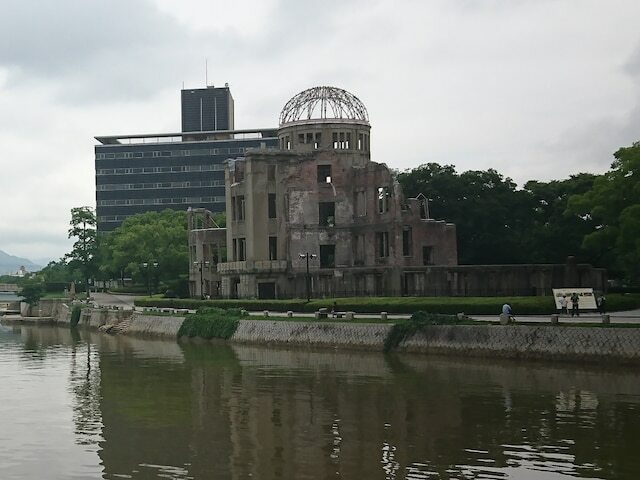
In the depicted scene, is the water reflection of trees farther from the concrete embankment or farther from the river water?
the concrete embankment

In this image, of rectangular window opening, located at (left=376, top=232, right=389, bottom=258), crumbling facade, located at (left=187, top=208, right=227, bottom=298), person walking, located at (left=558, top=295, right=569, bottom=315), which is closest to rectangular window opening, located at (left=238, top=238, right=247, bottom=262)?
crumbling facade, located at (left=187, top=208, right=227, bottom=298)

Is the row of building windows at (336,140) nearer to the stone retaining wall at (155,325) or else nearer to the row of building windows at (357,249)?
the row of building windows at (357,249)

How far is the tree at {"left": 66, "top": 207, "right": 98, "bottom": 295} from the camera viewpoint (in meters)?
129

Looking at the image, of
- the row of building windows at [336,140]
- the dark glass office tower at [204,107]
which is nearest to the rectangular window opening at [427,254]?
the row of building windows at [336,140]

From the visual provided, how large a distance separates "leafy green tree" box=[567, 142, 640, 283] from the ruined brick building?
15836mm

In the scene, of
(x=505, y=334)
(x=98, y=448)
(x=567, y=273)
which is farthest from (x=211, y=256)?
(x=98, y=448)

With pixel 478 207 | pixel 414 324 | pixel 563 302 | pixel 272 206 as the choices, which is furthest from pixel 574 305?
pixel 478 207

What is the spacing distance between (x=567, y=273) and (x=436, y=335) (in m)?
21.9

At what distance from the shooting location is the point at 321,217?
83375mm

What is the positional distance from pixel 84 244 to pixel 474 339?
92.3 meters

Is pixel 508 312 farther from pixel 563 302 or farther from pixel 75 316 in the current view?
pixel 75 316

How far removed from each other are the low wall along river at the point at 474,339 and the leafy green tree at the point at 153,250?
44.9m

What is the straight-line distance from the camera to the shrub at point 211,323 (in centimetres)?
6425

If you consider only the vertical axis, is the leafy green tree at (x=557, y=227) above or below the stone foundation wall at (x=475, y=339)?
above
